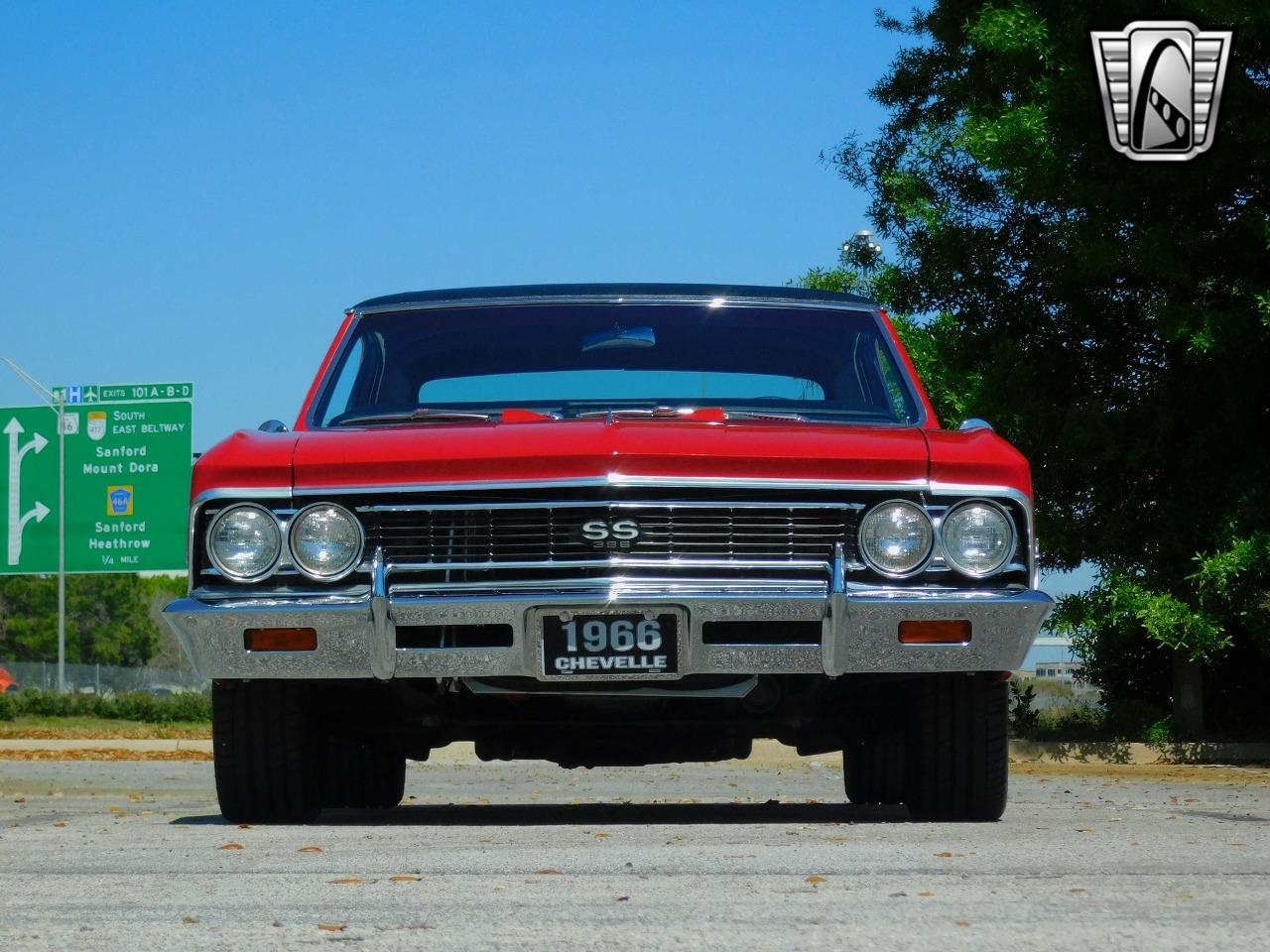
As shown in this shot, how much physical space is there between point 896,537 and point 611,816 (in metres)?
2.28

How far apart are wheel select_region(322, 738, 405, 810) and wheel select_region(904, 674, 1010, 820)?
75.0 inches

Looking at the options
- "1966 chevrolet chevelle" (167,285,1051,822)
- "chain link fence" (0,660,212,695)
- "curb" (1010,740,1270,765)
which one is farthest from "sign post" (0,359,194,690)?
"1966 chevrolet chevelle" (167,285,1051,822)

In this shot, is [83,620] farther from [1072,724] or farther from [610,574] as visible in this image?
[610,574]

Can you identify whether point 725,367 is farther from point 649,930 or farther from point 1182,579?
point 1182,579

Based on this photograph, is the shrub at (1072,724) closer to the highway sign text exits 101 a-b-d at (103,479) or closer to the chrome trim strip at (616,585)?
the chrome trim strip at (616,585)

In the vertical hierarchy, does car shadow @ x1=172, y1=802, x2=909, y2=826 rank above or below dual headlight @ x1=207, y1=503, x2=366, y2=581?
below

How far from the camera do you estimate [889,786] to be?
290 inches

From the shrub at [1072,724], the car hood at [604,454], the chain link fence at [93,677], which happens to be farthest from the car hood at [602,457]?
the chain link fence at [93,677]

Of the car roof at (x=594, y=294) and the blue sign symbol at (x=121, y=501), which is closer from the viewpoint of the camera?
the car roof at (x=594, y=294)

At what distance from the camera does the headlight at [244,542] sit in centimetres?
602

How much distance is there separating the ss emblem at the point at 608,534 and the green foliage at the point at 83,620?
248 ft

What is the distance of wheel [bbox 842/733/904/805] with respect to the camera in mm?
7340

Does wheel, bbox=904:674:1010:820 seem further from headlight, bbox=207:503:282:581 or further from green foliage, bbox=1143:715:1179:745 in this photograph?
green foliage, bbox=1143:715:1179:745

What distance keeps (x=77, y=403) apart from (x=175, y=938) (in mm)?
26081
